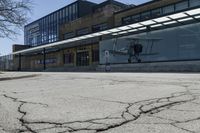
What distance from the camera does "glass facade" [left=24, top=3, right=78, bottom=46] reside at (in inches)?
2440

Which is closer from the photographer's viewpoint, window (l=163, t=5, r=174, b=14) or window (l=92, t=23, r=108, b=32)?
window (l=163, t=5, r=174, b=14)

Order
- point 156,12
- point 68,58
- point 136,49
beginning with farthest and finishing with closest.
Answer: point 68,58
point 156,12
point 136,49

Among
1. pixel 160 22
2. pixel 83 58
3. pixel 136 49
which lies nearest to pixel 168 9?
pixel 136 49

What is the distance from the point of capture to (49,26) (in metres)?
70.5

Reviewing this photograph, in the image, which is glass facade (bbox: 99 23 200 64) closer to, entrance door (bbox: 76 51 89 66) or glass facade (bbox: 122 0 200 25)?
glass facade (bbox: 122 0 200 25)

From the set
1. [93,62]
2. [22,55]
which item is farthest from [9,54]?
[93,62]

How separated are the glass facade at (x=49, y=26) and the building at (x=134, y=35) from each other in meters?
0.72

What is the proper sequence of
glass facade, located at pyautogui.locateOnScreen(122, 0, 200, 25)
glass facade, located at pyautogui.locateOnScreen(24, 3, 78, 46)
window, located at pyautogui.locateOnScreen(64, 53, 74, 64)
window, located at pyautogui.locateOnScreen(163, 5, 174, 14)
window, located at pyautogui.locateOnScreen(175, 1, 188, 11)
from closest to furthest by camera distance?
glass facade, located at pyautogui.locateOnScreen(122, 0, 200, 25), window, located at pyautogui.locateOnScreen(175, 1, 188, 11), window, located at pyautogui.locateOnScreen(163, 5, 174, 14), window, located at pyautogui.locateOnScreen(64, 53, 74, 64), glass facade, located at pyautogui.locateOnScreen(24, 3, 78, 46)

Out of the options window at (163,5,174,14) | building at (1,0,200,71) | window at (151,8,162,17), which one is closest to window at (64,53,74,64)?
building at (1,0,200,71)

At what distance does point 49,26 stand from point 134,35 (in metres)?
43.0

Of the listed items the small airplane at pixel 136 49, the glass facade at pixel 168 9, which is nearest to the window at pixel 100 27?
the glass facade at pixel 168 9

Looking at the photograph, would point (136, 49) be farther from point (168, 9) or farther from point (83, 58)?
point (83, 58)

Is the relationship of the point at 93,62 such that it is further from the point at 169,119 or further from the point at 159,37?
the point at 169,119

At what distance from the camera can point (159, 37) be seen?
1113 inches
